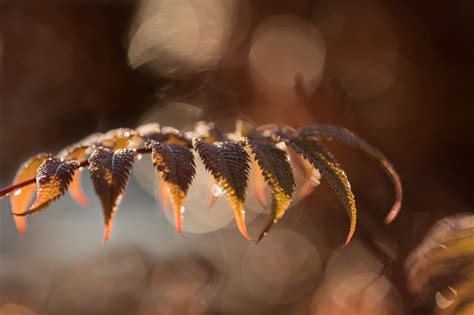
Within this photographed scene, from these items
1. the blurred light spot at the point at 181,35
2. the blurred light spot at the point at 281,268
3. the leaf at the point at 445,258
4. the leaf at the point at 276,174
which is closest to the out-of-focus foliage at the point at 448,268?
the leaf at the point at 445,258

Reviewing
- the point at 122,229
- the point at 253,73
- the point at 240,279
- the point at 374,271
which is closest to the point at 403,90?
the point at 253,73

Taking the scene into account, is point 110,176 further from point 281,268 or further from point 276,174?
point 281,268

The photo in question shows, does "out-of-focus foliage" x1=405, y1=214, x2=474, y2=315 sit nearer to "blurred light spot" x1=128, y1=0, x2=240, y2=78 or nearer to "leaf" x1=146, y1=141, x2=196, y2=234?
"leaf" x1=146, y1=141, x2=196, y2=234

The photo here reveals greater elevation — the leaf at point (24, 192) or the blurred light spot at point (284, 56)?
the leaf at point (24, 192)

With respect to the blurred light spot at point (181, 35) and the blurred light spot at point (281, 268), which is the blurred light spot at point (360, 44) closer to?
the blurred light spot at point (181, 35)

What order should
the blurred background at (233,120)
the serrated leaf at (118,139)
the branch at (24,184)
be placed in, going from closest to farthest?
the branch at (24,184) → the serrated leaf at (118,139) → the blurred background at (233,120)

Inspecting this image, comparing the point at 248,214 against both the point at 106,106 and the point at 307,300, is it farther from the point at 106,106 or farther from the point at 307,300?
the point at 106,106
